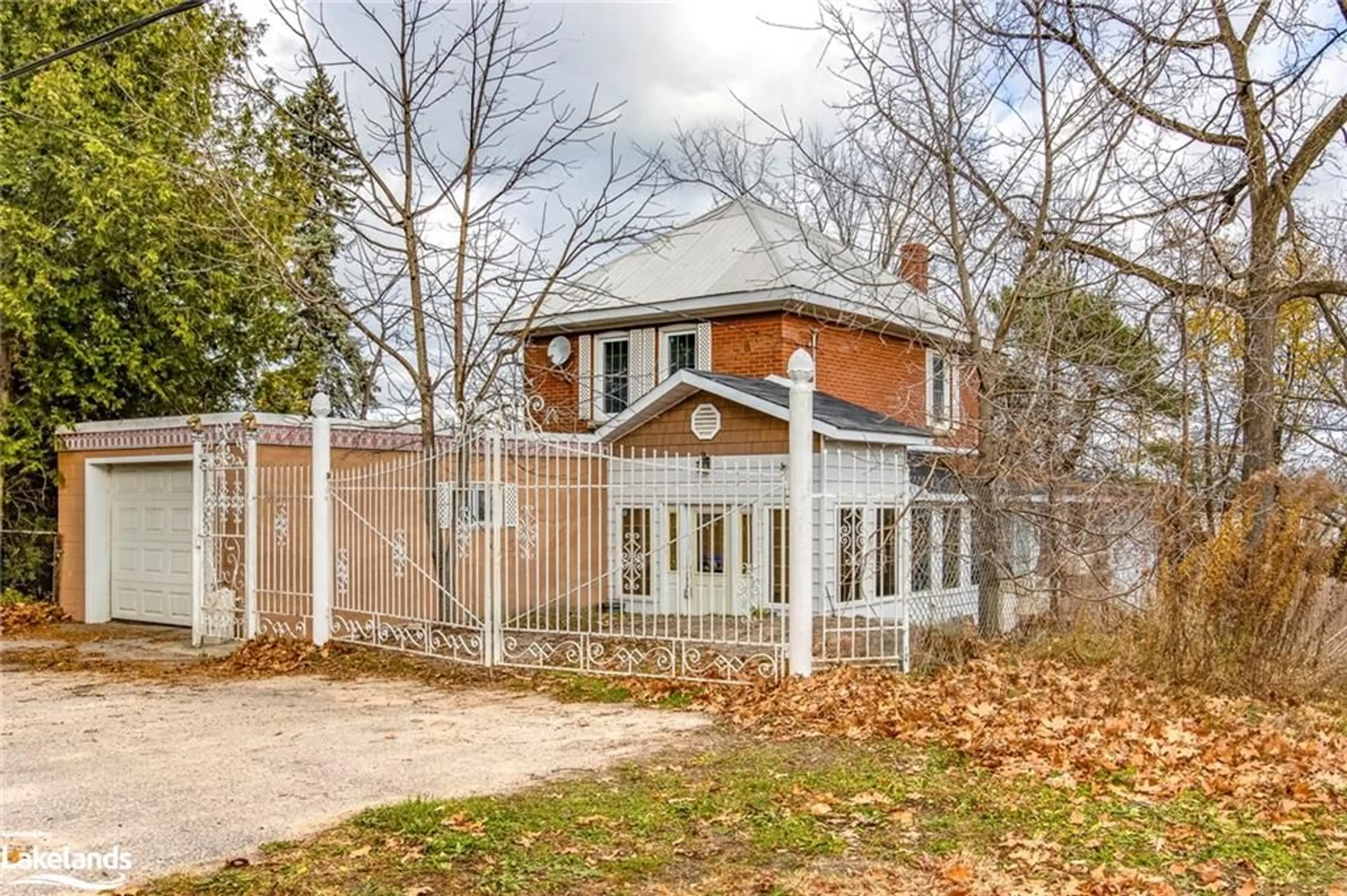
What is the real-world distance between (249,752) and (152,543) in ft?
27.1

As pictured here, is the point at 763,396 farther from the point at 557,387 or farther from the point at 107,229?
the point at 107,229

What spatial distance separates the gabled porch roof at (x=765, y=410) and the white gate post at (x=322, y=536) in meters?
5.13

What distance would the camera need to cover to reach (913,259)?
14930 mm

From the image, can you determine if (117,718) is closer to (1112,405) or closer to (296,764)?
(296,764)

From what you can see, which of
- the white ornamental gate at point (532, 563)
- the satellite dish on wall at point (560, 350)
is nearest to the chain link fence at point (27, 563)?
the white ornamental gate at point (532, 563)

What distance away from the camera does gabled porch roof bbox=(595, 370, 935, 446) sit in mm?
14086

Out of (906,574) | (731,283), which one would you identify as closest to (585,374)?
(731,283)

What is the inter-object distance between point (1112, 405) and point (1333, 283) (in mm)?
3668

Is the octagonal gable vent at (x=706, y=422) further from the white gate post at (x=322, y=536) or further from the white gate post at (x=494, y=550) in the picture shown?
the white gate post at (x=322, y=536)

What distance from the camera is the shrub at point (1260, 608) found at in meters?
9.09

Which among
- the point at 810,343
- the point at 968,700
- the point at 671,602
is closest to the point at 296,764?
the point at 968,700

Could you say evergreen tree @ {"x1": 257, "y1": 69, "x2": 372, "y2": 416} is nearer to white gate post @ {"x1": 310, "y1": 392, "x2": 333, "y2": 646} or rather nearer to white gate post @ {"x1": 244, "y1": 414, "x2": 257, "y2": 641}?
white gate post @ {"x1": 310, "y1": 392, "x2": 333, "y2": 646}

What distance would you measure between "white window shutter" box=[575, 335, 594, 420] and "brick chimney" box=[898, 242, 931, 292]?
19.6 ft

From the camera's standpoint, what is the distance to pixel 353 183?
12.5 m
